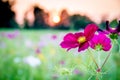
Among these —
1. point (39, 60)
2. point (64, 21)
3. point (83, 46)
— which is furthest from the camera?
point (64, 21)

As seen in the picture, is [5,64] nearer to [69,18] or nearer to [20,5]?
[20,5]

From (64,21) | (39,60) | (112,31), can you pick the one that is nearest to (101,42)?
(112,31)

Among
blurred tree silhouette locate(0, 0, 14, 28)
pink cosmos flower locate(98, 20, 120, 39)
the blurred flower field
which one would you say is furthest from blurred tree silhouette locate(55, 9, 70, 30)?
pink cosmos flower locate(98, 20, 120, 39)

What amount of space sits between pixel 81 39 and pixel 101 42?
0.03 m

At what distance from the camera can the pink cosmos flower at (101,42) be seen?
1.63 feet

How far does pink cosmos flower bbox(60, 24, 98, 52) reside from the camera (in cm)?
49

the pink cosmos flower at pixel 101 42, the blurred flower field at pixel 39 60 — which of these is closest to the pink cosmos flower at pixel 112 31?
the pink cosmos flower at pixel 101 42

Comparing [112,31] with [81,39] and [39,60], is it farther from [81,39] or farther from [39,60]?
[39,60]

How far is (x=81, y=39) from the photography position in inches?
19.4

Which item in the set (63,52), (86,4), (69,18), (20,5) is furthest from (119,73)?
(20,5)

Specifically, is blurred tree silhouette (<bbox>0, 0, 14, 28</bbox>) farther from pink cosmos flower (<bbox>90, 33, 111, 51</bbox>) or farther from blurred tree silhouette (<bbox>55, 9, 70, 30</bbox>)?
pink cosmos flower (<bbox>90, 33, 111, 51</bbox>)

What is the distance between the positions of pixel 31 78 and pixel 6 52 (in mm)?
321

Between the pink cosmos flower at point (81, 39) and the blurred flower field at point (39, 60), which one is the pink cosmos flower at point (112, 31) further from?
the blurred flower field at point (39, 60)

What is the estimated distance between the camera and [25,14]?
210 cm
